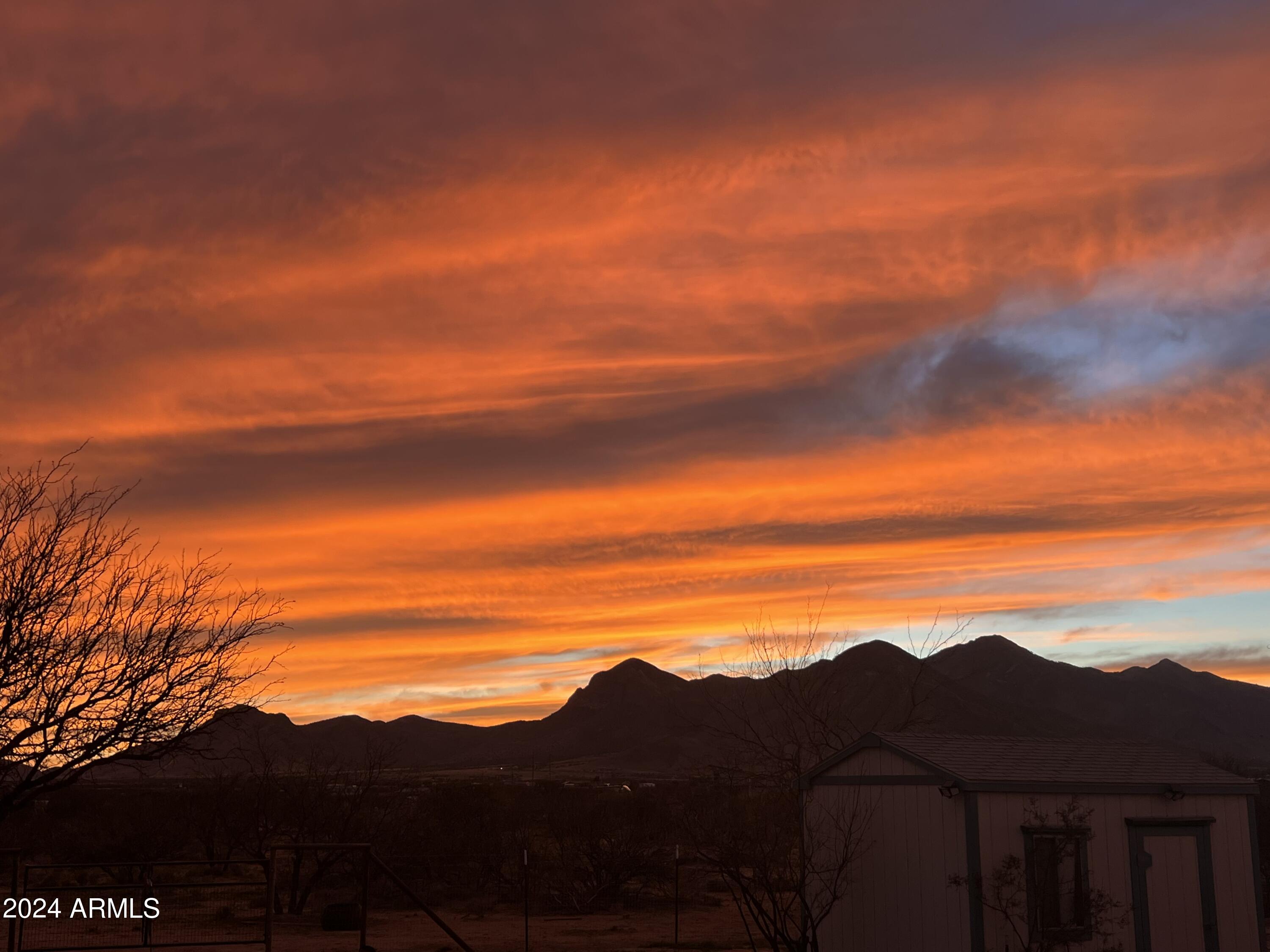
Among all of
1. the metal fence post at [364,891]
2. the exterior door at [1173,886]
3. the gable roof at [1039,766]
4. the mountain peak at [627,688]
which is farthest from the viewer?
the mountain peak at [627,688]

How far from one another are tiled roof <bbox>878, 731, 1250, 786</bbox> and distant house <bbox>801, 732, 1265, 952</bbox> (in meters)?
0.05

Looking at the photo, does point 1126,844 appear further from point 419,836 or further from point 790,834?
point 419,836

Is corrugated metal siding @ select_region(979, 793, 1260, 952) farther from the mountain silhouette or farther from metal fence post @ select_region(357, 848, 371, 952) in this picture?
the mountain silhouette

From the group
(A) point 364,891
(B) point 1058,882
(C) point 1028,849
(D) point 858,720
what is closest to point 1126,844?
(B) point 1058,882

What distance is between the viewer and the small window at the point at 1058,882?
15914mm

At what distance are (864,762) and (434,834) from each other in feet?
86.2

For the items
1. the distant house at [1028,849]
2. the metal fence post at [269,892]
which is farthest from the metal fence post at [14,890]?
the distant house at [1028,849]

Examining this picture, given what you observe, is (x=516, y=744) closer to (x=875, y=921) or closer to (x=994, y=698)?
(x=994, y=698)

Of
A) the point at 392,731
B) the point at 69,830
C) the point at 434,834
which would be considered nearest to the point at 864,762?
the point at 434,834

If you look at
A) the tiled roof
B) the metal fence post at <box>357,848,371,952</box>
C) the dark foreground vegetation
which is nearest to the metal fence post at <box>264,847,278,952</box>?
the metal fence post at <box>357,848,371,952</box>

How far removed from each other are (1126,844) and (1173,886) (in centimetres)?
103

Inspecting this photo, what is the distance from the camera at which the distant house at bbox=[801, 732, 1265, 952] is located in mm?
15938

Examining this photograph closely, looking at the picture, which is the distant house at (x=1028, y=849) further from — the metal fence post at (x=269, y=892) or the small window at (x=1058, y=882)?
the metal fence post at (x=269, y=892)

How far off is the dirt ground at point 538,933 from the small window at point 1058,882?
28.5ft
